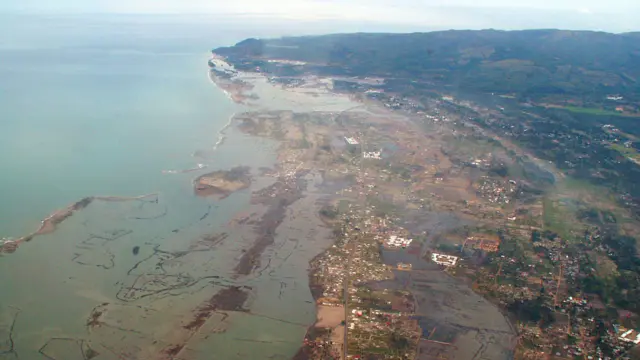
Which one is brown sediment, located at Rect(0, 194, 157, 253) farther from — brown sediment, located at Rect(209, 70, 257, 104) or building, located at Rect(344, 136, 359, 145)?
brown sediment, located at Rect(209, 70, 257, 104)

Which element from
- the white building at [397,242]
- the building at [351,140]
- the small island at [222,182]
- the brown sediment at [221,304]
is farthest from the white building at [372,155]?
the brown sediment at [221,304]

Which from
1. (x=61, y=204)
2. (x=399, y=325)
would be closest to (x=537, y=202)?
(x=399, y=325)

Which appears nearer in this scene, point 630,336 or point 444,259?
point 630,336

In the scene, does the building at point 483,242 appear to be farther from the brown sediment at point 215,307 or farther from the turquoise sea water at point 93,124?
the turquoise sea water at point 93,124

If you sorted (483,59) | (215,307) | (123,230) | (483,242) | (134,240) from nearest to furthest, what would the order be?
(215,307) → (134,240) → (123,230) → (483,242) → (483,59)

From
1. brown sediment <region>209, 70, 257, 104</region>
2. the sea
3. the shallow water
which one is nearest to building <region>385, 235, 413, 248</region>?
the shallow water

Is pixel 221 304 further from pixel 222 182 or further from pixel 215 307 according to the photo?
pixel 222 182

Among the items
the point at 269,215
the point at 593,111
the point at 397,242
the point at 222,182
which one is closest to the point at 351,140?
the point at 222,182
